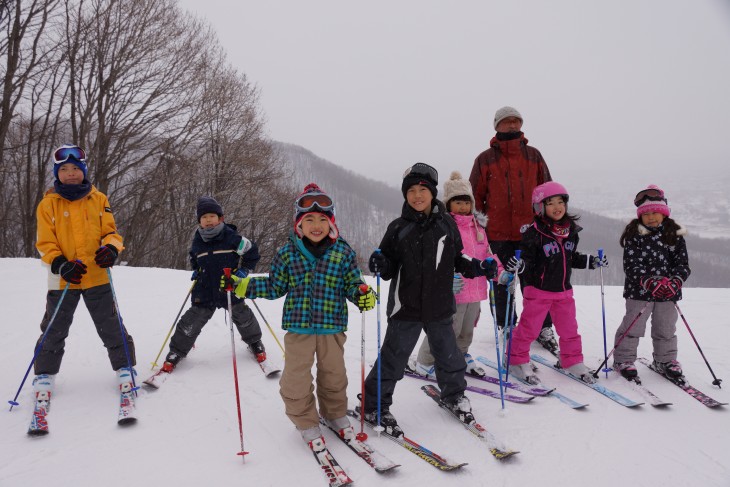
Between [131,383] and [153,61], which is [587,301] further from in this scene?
[153,61]

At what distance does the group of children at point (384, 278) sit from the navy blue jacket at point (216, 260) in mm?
13

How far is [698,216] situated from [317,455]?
14548cm

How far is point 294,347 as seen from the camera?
294cm

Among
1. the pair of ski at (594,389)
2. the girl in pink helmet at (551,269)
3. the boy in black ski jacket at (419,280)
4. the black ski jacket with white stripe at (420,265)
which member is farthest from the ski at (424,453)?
the girl in pink helmet at (551,269)

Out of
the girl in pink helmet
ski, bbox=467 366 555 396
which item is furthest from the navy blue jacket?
the girl in pink helmet

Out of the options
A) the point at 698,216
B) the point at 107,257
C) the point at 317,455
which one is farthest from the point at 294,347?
the point at 698,216

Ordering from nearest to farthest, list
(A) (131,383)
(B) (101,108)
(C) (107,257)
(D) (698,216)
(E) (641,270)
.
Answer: (C) (107,257)
(A) (131,383)
(E) (641,270)
(B) (101,108)
(D) (698,216)

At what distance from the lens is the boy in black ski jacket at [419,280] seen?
3244mm

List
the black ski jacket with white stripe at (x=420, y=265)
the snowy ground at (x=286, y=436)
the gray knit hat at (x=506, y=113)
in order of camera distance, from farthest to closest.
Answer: the gray knit hat at (x=506, y=113) < the black ski jacket with white stripe at (x=420, y=265) < the snowy ground at (x=286, y=436)

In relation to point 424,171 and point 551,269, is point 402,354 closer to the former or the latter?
point 424,171

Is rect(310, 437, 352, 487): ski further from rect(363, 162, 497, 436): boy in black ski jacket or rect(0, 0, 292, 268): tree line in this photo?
rect(0, 0, 292, 268): tree line

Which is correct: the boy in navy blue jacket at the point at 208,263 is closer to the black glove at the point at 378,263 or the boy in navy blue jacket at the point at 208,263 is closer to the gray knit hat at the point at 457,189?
the black glove at the point at 378,263

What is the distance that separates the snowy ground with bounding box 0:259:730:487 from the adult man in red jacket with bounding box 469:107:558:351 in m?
1.48

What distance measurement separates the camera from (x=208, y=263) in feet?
14.3
